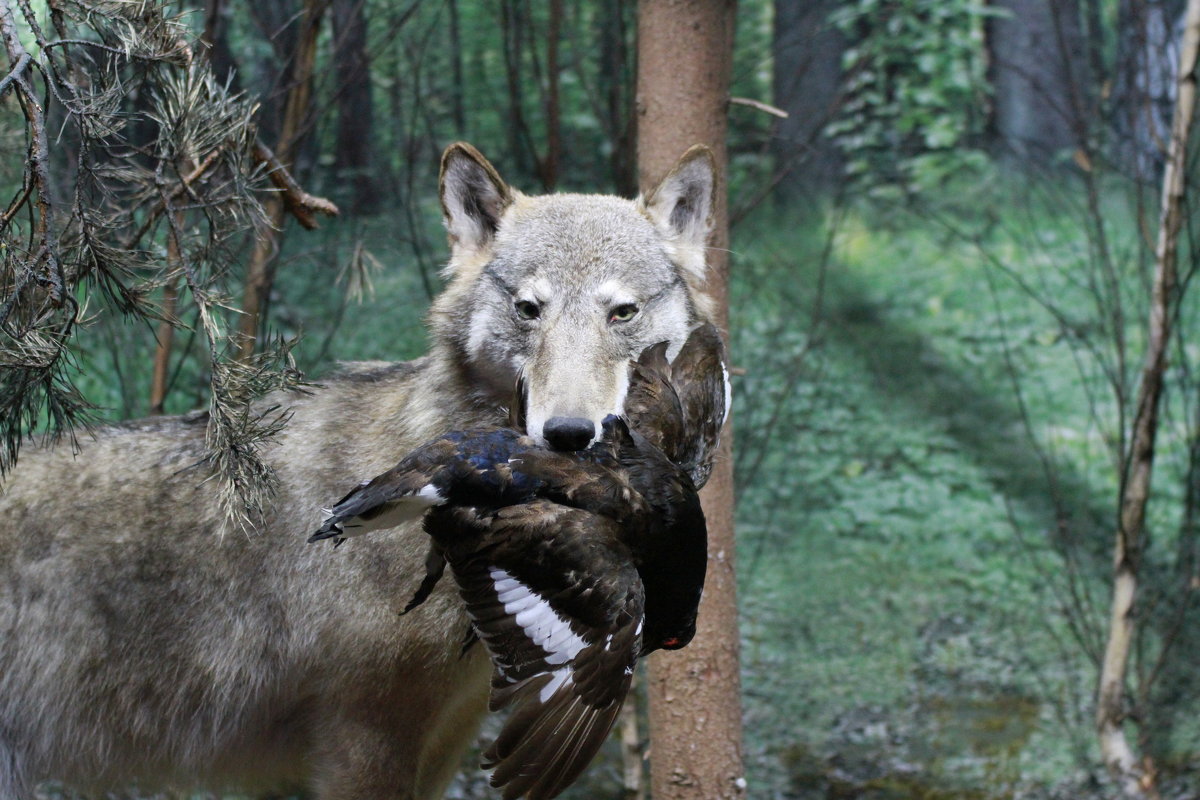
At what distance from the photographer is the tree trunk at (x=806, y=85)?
7934 mm

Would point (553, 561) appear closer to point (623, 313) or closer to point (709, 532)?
point (623, 313)

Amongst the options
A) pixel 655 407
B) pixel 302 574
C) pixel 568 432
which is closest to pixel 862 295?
pixel 655 407

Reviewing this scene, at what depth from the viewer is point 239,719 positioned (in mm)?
3768

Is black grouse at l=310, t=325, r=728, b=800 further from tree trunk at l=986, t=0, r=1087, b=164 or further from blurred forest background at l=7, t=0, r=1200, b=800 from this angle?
tree trunk at l=986, t=0, r=1087, b=164

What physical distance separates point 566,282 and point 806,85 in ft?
18.7

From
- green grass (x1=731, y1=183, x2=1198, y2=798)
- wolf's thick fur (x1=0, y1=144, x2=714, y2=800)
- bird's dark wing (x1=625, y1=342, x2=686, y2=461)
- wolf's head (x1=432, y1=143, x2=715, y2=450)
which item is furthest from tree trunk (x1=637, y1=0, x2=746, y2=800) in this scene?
green grass (x1=731, y1=183, x2=1198, y2=798)

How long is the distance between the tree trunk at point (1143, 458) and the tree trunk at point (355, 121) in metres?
3.95

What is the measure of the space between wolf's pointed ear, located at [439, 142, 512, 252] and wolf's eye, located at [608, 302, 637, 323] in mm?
621

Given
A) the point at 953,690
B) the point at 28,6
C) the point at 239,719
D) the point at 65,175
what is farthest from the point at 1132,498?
the point at 65,175

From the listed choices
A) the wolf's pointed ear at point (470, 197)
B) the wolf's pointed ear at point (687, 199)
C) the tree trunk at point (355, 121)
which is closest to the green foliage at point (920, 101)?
the tree trunk at point (355, 121)

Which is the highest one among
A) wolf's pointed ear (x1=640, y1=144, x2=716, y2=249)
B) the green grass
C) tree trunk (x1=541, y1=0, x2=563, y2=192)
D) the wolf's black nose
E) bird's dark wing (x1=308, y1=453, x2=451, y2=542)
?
tree trunk (x1=541, y1=0, x2=563, y2=192)

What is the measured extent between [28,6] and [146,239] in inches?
75.9

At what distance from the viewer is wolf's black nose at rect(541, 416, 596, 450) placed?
287cm

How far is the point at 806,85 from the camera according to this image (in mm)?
8492
